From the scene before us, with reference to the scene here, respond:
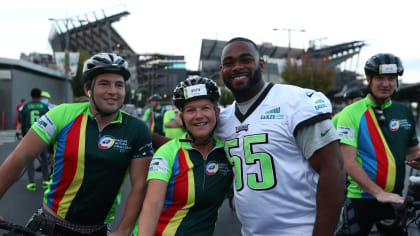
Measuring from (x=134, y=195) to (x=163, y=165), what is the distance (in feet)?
1.34

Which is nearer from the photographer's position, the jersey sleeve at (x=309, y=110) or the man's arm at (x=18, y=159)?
the jersey sleeve at (x=309, y=110)

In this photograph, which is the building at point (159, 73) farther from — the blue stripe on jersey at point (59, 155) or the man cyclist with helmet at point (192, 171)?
the man cyclist with helmet at point (192, 171)

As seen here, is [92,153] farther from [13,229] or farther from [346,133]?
[346,133]

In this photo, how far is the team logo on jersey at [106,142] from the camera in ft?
8.27

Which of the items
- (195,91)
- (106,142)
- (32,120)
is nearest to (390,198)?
(195,91)

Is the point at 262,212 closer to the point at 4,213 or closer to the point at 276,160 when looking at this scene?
the point at 276,160

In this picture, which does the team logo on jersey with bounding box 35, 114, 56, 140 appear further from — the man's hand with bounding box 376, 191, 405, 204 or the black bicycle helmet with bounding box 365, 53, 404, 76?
the black bicycle helmet with bounding box 365, 53, 404, 76

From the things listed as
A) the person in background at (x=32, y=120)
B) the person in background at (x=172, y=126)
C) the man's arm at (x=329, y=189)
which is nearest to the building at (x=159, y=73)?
the person in background at (x=172, y=126)

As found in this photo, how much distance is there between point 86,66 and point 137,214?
4.06 ft

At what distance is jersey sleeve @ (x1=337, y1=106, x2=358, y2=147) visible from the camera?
3200 millimetres

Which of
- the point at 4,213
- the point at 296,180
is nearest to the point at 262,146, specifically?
the point at 296,180

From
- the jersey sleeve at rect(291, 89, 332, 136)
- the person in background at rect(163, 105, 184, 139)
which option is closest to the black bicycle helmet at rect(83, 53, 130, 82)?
the jersey sleeve at rect(291, 89, 332, 136)

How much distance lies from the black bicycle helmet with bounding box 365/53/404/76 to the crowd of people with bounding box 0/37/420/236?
0.01 metres

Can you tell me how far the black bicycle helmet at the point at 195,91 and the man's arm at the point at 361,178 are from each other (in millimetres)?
1473
